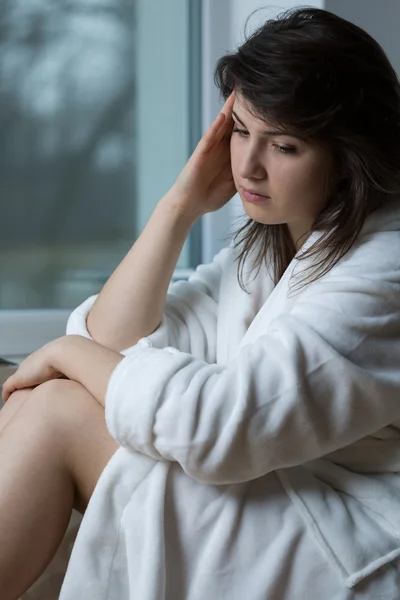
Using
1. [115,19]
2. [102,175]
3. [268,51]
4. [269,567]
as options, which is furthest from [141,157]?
[269,567]

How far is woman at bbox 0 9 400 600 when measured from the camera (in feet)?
3.08

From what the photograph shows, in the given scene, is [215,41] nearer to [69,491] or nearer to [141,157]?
[141,157]

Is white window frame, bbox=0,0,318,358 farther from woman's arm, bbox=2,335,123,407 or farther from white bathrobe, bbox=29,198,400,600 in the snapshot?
white bathrobe, bbox=29,198,400,600

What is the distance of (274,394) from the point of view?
3.07ft

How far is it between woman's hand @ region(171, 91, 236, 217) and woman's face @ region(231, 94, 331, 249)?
0.49 feet

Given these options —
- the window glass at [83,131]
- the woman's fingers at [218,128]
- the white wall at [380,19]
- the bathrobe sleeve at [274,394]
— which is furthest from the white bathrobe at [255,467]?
the window glass at [83,131]

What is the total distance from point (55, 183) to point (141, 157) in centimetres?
19

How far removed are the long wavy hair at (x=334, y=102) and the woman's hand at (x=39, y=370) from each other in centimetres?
35

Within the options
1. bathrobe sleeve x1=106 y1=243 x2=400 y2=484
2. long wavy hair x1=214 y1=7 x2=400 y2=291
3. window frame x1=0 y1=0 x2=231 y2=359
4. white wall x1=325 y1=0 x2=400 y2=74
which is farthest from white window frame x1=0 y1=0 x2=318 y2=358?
bathrobe sleeve x1=106 y1=243 x2=400 y2=484

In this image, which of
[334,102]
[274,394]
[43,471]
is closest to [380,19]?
[334,102]

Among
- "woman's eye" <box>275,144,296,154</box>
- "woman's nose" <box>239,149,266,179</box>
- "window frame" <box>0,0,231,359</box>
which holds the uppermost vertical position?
"woman's eye" <box>275,144,296,154</box>

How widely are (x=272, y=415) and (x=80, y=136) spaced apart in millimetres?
951

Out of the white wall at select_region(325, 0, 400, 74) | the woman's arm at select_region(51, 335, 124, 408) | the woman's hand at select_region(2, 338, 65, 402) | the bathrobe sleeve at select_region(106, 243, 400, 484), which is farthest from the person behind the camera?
the white wall at select_region(325, 0, 400, 74)

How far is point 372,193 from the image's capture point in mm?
1065
